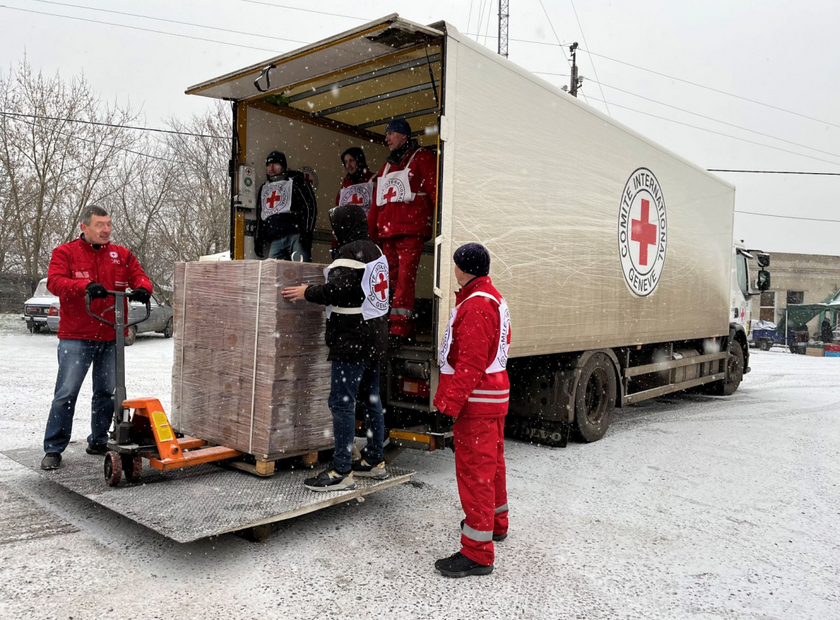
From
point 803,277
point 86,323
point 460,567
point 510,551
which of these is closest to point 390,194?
point 86,323

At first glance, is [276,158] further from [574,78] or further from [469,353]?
[574,78]

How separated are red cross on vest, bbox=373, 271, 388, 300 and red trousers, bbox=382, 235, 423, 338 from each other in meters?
0.79

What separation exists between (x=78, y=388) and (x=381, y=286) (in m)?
2.32

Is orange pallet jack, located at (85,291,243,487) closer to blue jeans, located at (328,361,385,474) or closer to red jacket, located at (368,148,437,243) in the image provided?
blue jeans, located at (328,361,385,474)

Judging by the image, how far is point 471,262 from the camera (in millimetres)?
3482

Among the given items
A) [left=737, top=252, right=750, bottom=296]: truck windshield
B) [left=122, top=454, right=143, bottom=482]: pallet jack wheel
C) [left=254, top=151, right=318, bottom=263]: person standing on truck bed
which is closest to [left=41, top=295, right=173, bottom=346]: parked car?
[left=254, top=151, right=318, bottom=263]: person standing on truck bed

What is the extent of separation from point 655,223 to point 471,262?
440 cm

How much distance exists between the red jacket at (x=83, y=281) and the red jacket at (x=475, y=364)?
8.06 ft

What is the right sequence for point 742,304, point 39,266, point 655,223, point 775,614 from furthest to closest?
point 39,266, point 742,304, point 655,223, point 775,614

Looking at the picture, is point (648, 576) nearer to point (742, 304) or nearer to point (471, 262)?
point (471, 262)

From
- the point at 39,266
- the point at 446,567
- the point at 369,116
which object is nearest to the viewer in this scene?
the point at 446,567

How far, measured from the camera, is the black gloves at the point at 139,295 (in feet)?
14.3

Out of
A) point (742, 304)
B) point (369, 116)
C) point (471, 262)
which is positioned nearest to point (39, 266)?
point (369, 116)

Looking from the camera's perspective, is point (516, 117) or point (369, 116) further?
point (369, 116)
